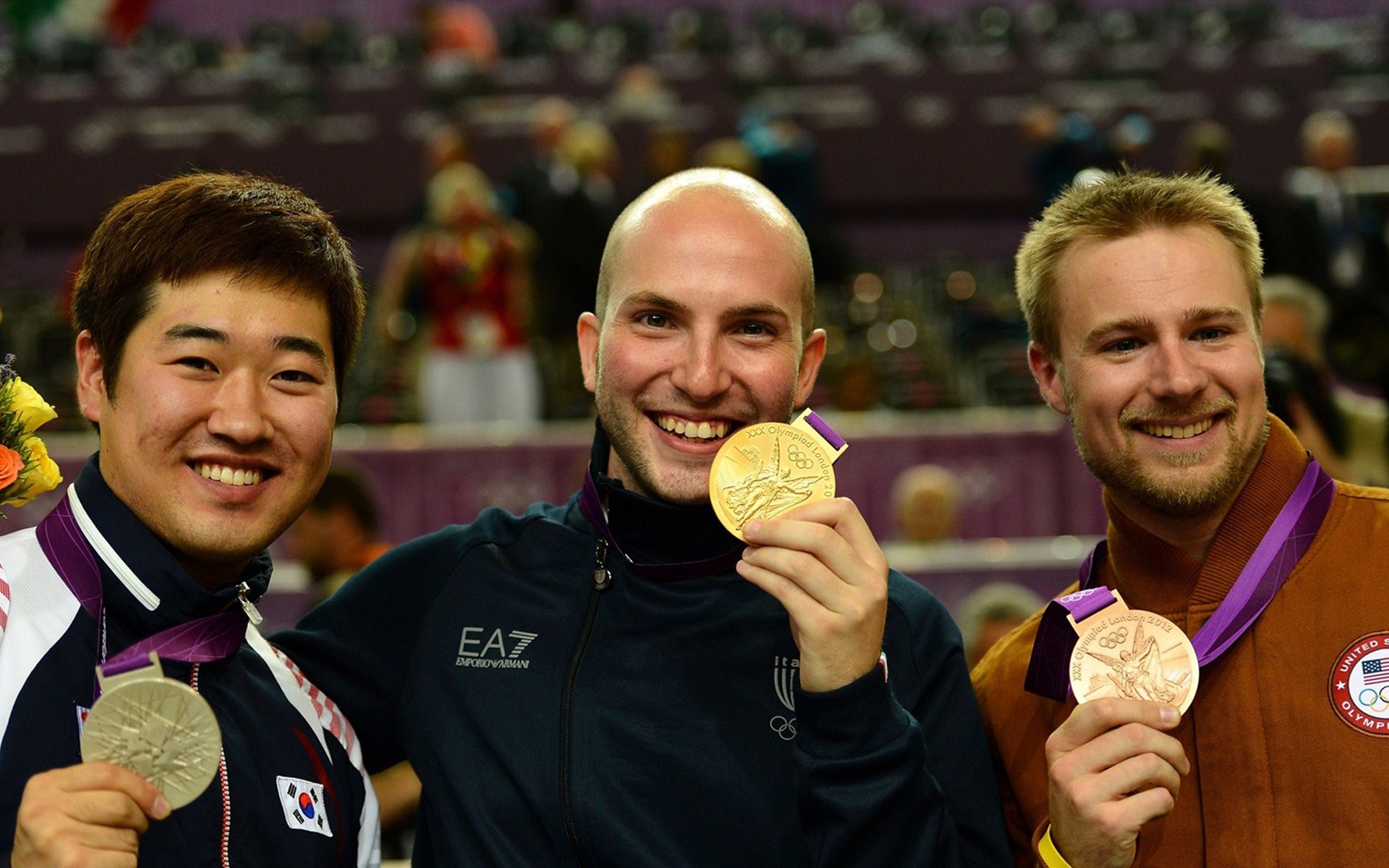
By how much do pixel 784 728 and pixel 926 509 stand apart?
481 centimetres

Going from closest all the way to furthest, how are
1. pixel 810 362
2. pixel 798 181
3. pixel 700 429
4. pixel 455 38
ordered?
pixel 700 429
pixel 810 362
pixel 798 181
pixel 455 38

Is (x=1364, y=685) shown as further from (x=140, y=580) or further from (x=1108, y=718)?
(x=140, y=580)

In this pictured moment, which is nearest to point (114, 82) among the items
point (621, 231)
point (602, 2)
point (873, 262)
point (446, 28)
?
point (446, 28)

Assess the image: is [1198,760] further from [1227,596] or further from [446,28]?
[446,28]

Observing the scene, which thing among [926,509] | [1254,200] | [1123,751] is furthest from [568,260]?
[1123,751]

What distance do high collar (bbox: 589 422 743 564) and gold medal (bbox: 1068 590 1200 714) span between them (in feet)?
1.93

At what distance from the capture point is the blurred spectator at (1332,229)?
9195 mm

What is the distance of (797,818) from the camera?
2.20m

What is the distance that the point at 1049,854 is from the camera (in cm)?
206

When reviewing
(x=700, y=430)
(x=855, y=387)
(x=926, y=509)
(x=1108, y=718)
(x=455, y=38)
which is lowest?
(x=926, y=509)

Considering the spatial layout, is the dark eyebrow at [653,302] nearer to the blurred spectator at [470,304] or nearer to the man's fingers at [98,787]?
the man's fingers at [98,787]

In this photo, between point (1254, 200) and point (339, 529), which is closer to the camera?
point (339, 529)

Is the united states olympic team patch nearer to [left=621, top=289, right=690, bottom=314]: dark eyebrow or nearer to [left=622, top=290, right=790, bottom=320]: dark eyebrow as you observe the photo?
[left=622, top=290, right=790, bottom=320]: dark eyebrow

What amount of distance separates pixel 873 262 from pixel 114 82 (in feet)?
26.4
